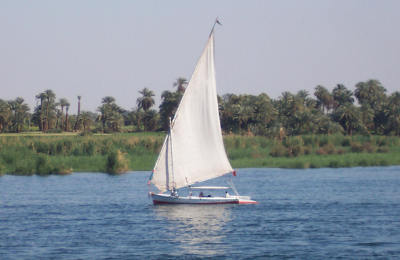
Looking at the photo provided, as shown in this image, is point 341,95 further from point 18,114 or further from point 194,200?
point 194,200

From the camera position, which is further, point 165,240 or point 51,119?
point 51,119

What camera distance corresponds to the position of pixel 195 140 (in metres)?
43.6

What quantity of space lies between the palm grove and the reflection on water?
167ft

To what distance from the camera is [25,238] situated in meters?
33.8

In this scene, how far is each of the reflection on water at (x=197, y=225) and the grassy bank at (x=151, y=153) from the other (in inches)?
1078

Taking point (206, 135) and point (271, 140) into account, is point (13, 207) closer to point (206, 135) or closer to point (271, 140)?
point (206, 135)

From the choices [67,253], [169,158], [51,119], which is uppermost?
[51,119]

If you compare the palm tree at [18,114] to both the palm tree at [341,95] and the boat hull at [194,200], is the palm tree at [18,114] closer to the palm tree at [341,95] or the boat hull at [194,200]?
the palm tree at [341,95]

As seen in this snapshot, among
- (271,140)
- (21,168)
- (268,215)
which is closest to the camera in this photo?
(268,215)

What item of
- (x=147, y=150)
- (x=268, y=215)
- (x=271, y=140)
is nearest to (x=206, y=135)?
(x=268, y=215)

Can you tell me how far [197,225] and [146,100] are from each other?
11220cm

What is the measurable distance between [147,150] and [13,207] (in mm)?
34715

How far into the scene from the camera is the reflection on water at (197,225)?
31531 millimetres

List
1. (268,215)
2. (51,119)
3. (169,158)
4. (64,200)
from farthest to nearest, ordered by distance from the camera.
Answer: (51,119) < (64,200) < (169,158) < (268,215)
